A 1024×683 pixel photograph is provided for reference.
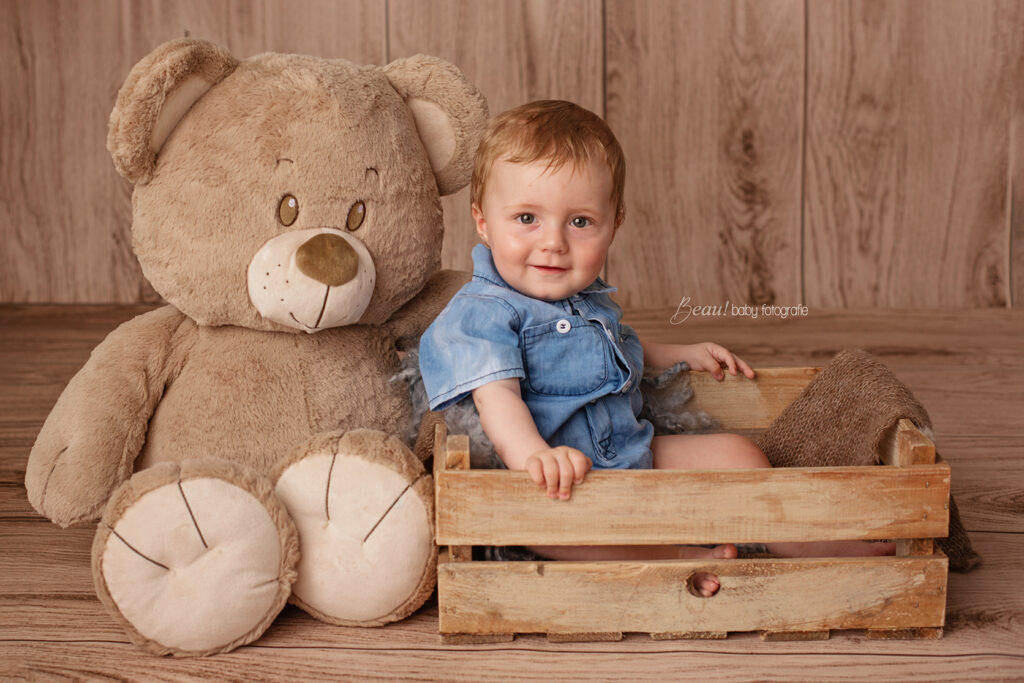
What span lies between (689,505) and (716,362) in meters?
0.35

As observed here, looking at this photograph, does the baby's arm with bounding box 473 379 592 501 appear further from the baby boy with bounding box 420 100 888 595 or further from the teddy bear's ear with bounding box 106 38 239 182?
the teddy bear's ear with bounding box 106 38 239 182

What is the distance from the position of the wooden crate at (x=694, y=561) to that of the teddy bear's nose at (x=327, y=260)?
185 millimetres

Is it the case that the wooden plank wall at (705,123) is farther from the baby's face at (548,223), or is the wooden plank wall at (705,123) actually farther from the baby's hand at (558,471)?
the baby's hand at (558,471)

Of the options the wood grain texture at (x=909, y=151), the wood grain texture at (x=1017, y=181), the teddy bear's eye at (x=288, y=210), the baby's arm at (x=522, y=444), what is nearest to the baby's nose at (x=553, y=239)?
the baby's arm at (x=522, y=444)

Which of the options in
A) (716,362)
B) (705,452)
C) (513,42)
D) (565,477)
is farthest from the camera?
(513,42)

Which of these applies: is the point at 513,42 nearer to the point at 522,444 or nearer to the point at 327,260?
the point at 327,260

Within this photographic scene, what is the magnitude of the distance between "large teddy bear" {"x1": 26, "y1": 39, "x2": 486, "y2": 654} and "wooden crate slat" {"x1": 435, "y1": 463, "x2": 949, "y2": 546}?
6 cm

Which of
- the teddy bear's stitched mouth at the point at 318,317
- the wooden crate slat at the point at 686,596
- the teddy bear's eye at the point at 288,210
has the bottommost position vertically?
the wooden crate slat at the point at 686,596

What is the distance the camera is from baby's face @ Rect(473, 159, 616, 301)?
0.94 m

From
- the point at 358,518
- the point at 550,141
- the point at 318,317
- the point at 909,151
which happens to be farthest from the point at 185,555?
the point at 909,151

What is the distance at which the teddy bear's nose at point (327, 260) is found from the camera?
0.94 metres

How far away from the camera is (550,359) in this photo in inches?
38.9

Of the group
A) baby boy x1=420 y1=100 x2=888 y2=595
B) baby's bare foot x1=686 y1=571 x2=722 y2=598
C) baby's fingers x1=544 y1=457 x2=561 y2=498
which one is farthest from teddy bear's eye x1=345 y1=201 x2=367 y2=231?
baby's bare foot x1=686 y1=571 x2=722 y2=598

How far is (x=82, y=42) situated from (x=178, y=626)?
4.67 ft
